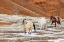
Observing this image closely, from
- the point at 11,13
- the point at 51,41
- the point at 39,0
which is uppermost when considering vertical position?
the point at 39,0

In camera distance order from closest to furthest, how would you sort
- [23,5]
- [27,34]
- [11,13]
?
[27,34] < [11,13] < [23,5]

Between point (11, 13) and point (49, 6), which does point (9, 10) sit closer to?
point (11, 13)

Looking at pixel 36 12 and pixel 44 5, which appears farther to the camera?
pixel 44 5

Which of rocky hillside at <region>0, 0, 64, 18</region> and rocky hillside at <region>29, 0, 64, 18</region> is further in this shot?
rocky hillside at <region>29, 0, 64, 18</region>

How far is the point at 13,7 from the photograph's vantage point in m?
21.1

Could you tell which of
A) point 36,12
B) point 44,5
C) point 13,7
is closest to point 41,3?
point 44,5

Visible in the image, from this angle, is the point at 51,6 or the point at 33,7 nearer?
the point at 33,7

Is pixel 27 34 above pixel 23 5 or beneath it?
beneath

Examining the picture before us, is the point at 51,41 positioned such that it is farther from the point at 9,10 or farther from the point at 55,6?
the point at 55,6

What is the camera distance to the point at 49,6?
74.6ft

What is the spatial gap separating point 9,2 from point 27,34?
44.5ft

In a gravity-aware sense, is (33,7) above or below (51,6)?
below

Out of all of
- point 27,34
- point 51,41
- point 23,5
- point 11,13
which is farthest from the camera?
point 23,5

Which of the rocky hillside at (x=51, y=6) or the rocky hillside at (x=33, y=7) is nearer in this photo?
the rocky hillside at (x=33, y=7)
